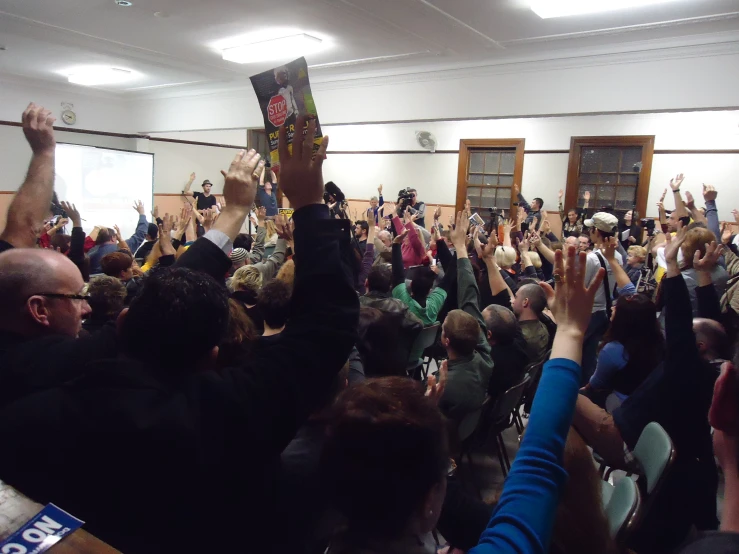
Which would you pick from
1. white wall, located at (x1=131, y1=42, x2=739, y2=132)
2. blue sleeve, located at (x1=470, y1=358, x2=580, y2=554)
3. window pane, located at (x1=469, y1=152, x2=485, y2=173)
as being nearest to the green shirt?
blue sleeve, located at (x1=470, y1=358, x2=580, y2=554)

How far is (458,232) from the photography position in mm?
3268

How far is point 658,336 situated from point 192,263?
2070 millimetres

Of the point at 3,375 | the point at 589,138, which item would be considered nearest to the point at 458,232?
the point at 3,375

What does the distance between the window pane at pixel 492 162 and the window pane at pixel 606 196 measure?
6.51 feet

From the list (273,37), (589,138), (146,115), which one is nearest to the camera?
(273,37)

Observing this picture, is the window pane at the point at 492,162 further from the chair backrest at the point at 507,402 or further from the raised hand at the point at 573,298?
the raised hand at the point at 573,298

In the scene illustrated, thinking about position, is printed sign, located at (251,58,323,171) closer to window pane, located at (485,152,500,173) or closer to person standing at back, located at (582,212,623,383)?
person standing at back, located at (582,212,623,383)

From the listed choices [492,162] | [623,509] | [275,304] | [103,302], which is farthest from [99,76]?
[623,509]

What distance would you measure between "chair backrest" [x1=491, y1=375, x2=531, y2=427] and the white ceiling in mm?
3440

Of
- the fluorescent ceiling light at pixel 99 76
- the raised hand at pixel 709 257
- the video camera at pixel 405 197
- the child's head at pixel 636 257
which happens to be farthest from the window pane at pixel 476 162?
the raised hand at pixel 709 257

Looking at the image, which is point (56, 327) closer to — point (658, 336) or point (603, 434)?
point (603, 434)

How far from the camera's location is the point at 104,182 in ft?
30.7

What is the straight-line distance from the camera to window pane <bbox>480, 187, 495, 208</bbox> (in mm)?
10195

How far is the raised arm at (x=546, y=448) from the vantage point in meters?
0.69
